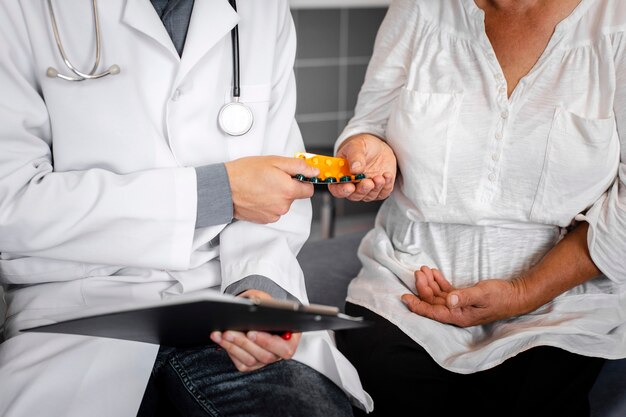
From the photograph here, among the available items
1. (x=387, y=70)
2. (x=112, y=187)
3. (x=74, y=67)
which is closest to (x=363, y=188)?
(x=387, y=70)

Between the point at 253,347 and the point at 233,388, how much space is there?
0.17 metres

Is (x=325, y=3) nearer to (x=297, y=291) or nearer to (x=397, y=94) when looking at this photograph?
(x=397, y=94)

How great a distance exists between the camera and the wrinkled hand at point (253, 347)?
1105 millimetres

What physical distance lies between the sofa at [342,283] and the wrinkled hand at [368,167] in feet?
1.41

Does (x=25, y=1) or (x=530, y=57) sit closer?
(x=25, y=1)

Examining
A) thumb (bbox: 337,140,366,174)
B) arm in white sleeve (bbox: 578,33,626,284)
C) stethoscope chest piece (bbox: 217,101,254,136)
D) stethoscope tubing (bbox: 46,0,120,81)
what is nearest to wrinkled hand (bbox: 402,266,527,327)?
arm in white sleeve (bbox: 578,33,626,284)

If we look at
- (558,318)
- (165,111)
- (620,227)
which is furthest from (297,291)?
(620,227)

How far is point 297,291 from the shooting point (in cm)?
136

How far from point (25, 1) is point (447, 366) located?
1.08 meters

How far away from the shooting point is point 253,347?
1.12 m

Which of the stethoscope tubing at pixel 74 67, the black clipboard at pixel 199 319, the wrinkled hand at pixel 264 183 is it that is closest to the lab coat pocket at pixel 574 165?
the wrinkled hand at pixel 264 183

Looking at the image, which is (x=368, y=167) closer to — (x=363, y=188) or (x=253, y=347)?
(x=363, y=188)

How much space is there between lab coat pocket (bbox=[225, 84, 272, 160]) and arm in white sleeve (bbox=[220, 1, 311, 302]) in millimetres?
60

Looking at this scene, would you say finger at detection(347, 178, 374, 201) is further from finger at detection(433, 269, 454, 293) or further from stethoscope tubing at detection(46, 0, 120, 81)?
stethoscope tubing at detection(46, 0, 120, 81)
